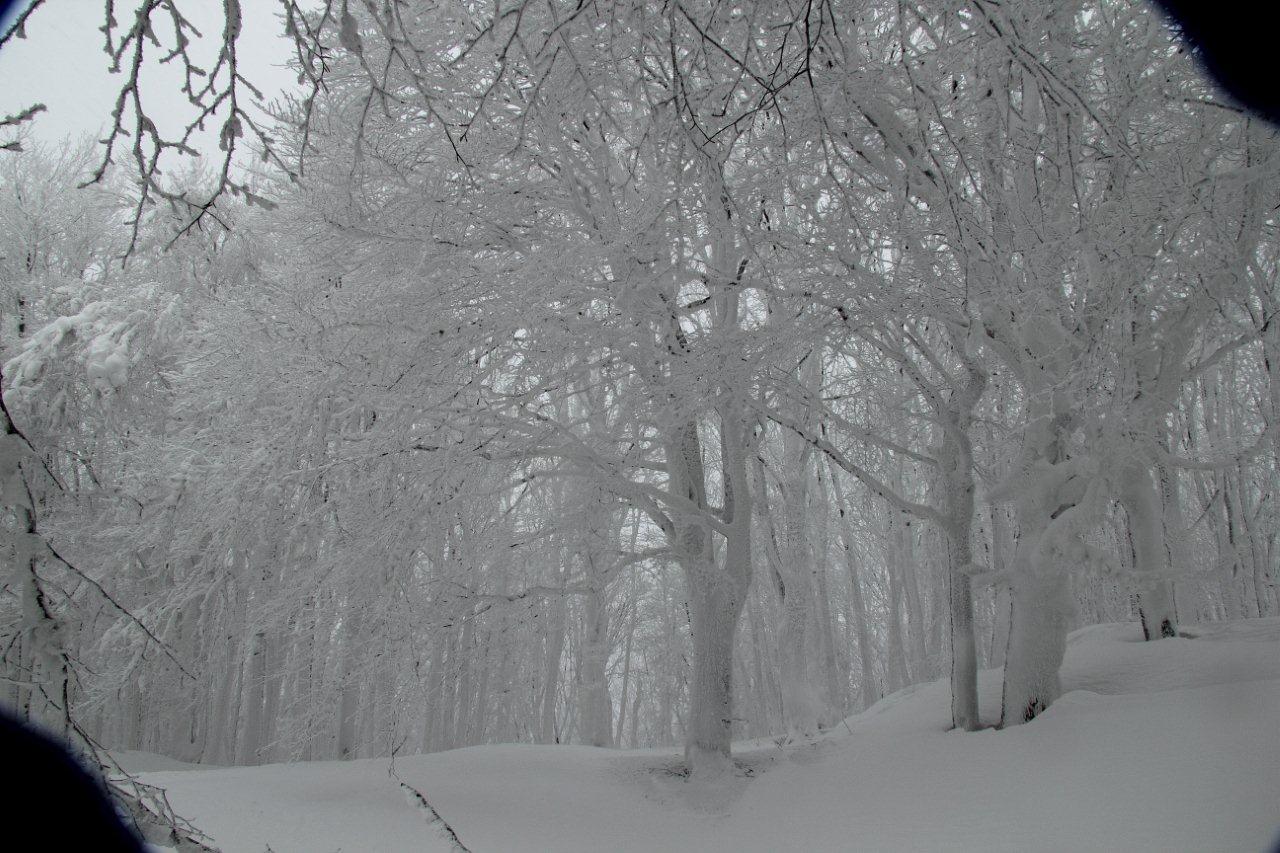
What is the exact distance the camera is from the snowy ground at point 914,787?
465cm

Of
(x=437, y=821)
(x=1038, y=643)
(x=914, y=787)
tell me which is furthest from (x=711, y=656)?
(x=437, y=821)

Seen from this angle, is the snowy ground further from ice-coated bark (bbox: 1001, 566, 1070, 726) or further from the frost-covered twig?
the frost-covered twig

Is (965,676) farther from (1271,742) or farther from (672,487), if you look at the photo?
(672,487)

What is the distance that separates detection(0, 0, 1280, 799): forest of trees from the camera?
13.8 feet

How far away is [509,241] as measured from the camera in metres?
6.98

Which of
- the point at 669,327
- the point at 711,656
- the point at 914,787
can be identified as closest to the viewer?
the point at 914,787

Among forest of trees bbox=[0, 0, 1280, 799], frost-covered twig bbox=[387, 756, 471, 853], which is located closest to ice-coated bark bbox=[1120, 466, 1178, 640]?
forest of trees bbox=[0, 0, 1280, 799]

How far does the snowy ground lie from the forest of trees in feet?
2.15

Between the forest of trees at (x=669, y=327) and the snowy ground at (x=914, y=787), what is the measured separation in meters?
0.66

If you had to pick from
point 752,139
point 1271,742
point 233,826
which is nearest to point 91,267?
point 233,826

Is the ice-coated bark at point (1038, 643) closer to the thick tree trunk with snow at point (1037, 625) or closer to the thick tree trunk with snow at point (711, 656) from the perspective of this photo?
the thick tree trunk with snow at point (1037, 625)

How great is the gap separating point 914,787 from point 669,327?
4270 millimetres

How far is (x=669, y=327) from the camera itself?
7078 mm

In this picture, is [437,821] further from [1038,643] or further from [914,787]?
[1038,643]
